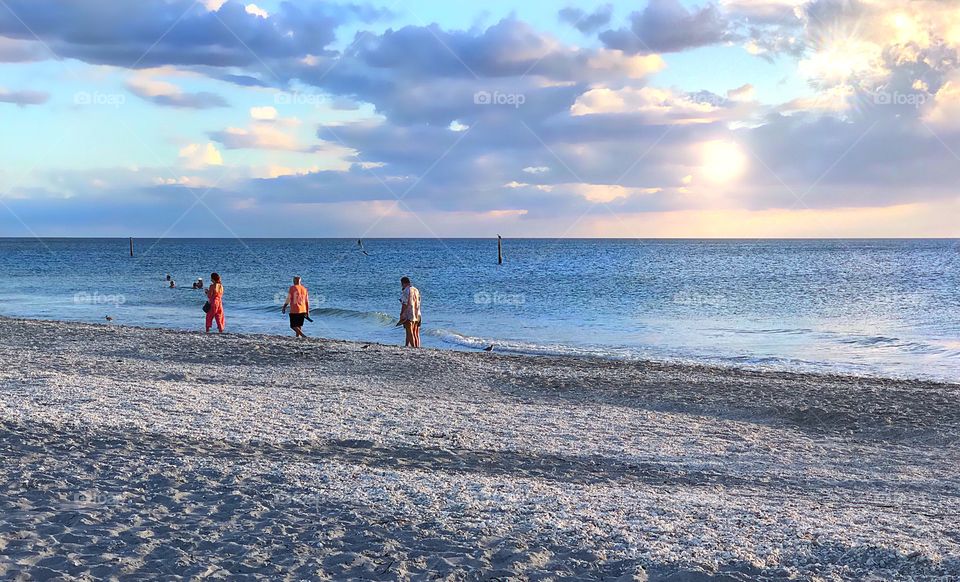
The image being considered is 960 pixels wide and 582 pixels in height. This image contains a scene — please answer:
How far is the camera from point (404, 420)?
34.0 ft

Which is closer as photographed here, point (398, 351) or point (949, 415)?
point (949, 415)

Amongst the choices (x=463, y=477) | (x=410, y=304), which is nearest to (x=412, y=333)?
(x=410, y=304)

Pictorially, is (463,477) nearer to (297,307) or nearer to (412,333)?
(412,333)

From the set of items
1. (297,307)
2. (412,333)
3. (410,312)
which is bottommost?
(412,333)

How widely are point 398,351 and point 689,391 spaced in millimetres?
6504

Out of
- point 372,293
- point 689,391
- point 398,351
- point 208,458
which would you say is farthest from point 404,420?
point 372,293

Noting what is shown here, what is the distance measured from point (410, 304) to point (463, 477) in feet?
39.2

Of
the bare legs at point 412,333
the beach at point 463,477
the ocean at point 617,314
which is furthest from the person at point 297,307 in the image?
the beach at point 463,477

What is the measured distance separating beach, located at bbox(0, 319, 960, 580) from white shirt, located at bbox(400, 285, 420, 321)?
14.2 ft

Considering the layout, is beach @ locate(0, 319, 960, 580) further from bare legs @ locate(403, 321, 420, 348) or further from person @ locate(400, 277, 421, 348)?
bare legs @ locate(403, 321, 420, 348)

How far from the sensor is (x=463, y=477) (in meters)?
7.62

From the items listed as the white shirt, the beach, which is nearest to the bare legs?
the white shirt

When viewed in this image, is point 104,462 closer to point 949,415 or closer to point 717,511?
point 717,511

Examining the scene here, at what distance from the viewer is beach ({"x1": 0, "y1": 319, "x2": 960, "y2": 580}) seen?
5457 millimetres
